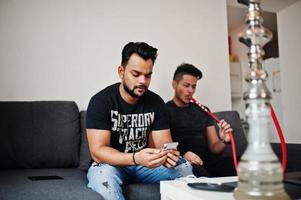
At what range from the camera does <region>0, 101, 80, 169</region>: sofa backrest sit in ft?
5.31

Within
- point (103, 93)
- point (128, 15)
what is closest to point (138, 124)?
point (103, 93)

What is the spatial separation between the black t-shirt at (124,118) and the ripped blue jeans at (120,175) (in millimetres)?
122

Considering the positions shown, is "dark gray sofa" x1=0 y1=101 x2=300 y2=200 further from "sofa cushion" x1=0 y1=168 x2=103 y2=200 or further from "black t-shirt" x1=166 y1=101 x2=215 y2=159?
"black t-shirt" x1=166 y1=101 x2=215 y2=159

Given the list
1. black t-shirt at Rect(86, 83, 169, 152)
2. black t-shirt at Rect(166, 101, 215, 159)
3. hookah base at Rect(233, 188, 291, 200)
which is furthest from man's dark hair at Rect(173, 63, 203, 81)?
hookah base at Rect(233, 188, 291, 200)

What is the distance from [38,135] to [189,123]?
898 millimetres

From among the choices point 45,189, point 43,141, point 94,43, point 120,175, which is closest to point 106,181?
point 120,175

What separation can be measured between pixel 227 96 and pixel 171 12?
2.65 feet

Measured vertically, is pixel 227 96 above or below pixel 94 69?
below

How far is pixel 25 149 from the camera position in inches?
64.1

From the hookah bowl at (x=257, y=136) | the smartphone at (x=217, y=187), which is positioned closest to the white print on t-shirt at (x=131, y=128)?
the smartphone at (x=217, y=187)

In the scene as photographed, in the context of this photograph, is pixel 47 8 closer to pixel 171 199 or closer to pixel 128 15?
pixel 128 15

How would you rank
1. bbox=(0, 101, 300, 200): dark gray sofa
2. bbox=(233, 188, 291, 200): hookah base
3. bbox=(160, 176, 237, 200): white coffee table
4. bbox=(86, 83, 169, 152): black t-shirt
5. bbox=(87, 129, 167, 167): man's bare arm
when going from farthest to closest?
bbox=(0, 101, 300, 200): dark gray sofa < bbox=(86, 83, 169, 152): black t-shirt < bbox=(87, 129, 167, 167): man's bare arm < bbox=(160, 176, 237, 200): white coffee table < bbox=(233, 188, 291, 200): hookah base

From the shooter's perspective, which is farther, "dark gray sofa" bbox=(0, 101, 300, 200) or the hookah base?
"dark gray sofa" bbox=(0, 101, 300, 200)

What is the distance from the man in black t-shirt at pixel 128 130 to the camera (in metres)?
1.18
